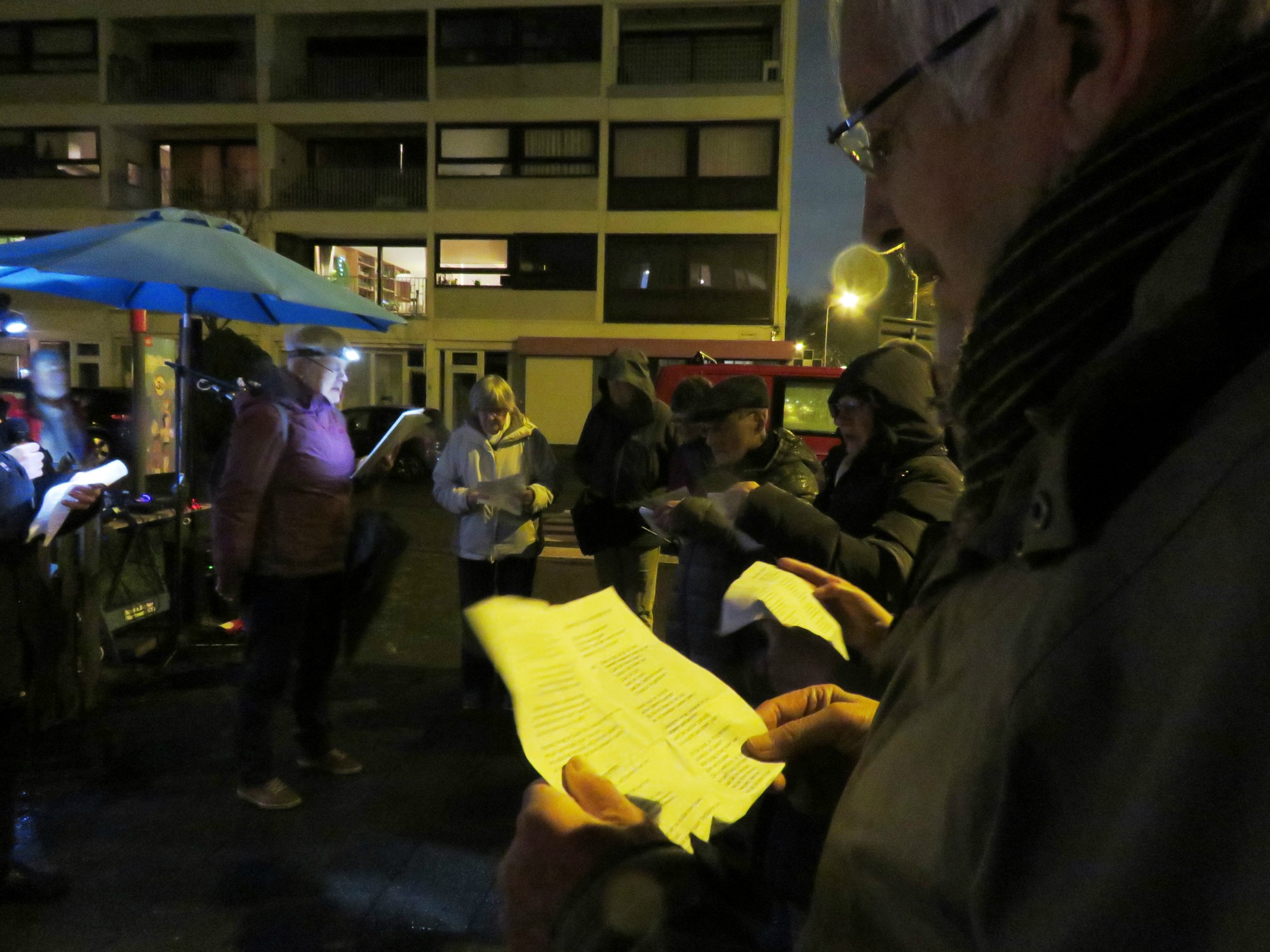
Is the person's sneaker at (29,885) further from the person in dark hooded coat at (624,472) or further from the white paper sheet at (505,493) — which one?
the person in dark hooded coat at (624,472)

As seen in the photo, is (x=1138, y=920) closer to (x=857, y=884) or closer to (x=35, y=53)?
(x=857, y=884)

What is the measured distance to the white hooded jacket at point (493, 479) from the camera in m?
4.88

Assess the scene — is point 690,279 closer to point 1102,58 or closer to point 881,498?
point 881,498

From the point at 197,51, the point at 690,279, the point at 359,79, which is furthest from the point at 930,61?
the point at 197,51

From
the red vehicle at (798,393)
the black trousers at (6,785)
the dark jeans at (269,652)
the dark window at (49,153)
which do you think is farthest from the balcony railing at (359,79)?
the black trousers at (6,785)

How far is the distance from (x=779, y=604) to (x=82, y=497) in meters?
3.58

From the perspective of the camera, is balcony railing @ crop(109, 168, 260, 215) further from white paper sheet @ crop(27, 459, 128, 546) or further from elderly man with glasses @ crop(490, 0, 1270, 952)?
elderly man with glasses @ crop(490, 0, 1270, 952)

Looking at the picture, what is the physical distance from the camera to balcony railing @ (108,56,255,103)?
75.4 ft

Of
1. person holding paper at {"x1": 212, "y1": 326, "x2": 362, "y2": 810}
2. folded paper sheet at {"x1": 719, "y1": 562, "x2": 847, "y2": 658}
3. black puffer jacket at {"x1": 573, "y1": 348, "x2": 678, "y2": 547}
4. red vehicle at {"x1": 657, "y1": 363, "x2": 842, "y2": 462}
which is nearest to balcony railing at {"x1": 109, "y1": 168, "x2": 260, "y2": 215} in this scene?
red vehicle at {"x1": 657, "y1": 363, "x2": 842, "y2": 462}

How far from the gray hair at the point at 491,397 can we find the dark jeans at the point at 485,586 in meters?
0.90

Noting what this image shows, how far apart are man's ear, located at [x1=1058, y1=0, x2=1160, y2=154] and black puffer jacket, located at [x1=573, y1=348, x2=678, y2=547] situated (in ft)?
14.5

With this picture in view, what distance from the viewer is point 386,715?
479 cm

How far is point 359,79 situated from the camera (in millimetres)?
23188

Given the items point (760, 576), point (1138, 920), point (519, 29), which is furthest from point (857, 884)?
point (519, 29)
